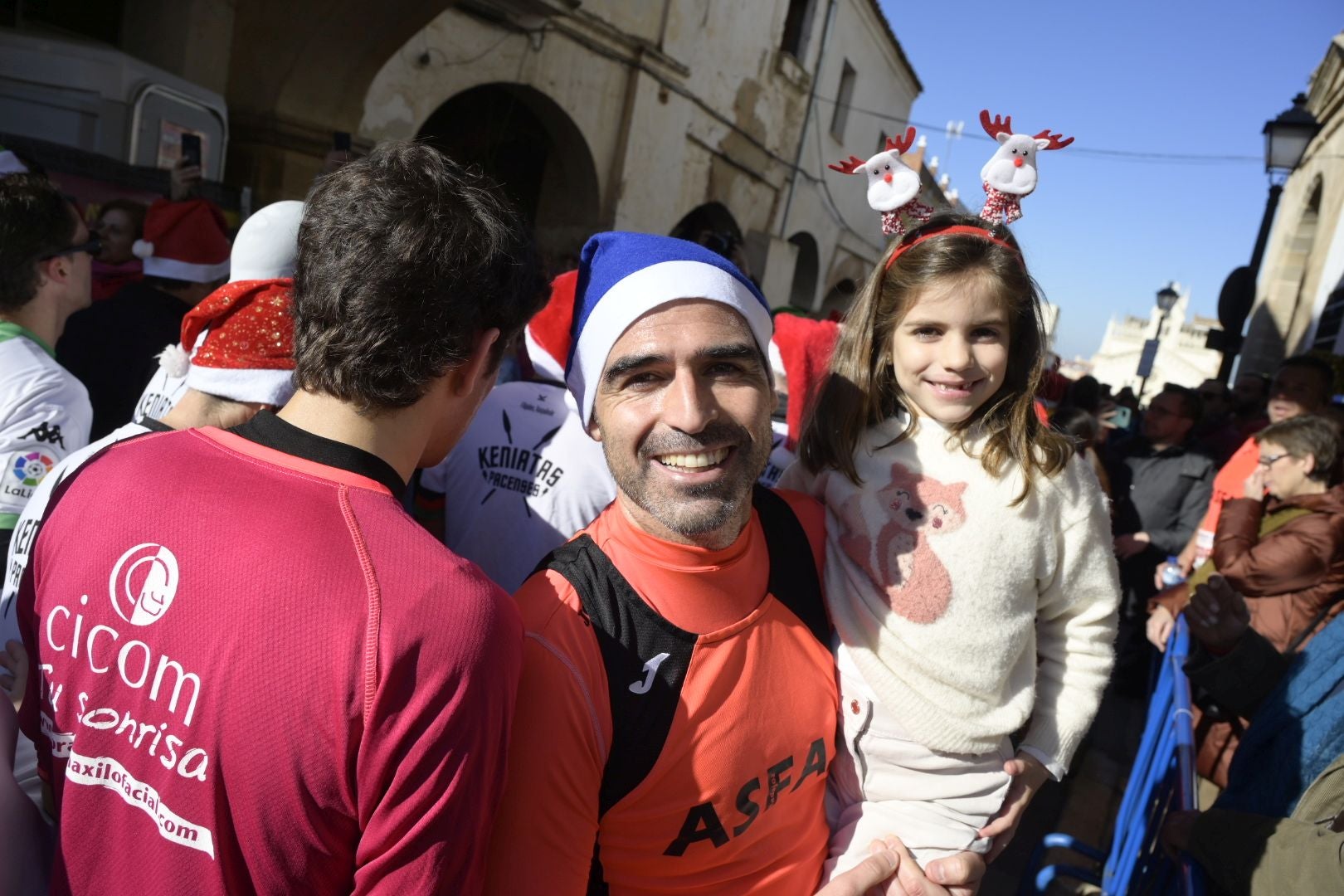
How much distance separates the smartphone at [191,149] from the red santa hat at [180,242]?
8.16 feet

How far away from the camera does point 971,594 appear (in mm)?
1655

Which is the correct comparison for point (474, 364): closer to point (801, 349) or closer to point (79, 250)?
point (801, 349)

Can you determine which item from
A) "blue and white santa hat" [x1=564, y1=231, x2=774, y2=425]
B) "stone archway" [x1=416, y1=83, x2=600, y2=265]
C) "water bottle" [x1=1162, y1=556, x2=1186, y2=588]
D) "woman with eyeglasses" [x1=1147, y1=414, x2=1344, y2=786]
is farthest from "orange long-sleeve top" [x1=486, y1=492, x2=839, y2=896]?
"stone archway" [x1=416, y1=83, x2=600, y2=265]

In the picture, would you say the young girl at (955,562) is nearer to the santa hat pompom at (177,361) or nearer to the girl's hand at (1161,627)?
the santa hat pompom at (177,361)

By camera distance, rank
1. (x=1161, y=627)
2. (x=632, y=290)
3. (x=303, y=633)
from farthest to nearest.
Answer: (x=1161, y=627) < (x=632, y=290) < (x=303, y=633)

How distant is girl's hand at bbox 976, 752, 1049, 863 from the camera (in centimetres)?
165

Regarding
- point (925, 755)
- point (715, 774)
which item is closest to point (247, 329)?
point (715, 774)

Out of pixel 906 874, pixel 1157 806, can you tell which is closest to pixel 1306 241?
pixel 1157 806

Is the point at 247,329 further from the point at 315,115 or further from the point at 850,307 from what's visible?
the point at 315,115

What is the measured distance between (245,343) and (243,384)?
0.35 ft

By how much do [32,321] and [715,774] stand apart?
228 centimetres

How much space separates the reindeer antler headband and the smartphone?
17.5 feet

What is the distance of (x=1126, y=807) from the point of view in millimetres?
2867

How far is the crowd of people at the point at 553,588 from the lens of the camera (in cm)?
99
